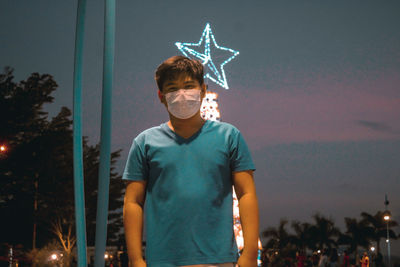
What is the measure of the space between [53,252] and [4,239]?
3.99m

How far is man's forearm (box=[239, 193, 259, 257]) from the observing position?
3.19m

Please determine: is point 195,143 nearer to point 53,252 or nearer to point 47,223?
point 53,252

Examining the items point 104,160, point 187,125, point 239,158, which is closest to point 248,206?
point 239,158

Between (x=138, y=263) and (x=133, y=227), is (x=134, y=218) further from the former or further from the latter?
(x=138, y=263)

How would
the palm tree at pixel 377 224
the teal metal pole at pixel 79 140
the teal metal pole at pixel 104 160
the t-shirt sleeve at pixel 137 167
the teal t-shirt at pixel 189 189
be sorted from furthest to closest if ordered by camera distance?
the palm tree at pixel 377 224
the teal metal pole at pixel 79 140
the teal metal pole at pixel 104 160
the t-shirt sleeve at pixel 137 167
the teal t-shirt at pixel 189 189

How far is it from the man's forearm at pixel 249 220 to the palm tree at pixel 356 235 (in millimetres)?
91392

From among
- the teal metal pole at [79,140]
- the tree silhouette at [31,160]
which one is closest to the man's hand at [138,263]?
the teal metal pole at [79,140]

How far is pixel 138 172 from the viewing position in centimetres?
332

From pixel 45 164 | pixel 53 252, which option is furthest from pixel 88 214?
pixel 45 164

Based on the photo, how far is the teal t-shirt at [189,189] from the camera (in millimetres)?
3086

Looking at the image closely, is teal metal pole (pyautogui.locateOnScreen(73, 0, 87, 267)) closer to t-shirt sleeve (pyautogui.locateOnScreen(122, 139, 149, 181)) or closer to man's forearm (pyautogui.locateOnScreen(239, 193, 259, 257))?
t-shirt sleeve (pyautogui.locateOnScreen(122, 139, 149, 181))

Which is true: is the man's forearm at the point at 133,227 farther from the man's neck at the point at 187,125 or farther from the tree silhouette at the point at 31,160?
the tree silhouette at the point at 31,160

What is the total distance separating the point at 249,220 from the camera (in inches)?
128

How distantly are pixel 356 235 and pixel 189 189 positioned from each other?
3661 inches
